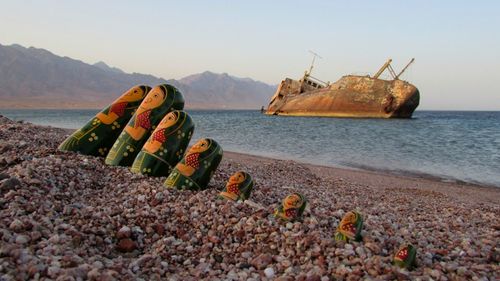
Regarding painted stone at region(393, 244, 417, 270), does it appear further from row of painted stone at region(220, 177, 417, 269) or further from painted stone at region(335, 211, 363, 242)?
painted stone at region(335, 211, 363, 242)

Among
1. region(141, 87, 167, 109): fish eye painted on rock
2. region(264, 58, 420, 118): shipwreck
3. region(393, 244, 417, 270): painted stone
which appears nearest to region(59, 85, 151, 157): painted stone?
region(141, 87, 167, 109): fish eye painted on rock

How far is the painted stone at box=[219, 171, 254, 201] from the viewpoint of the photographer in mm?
5848

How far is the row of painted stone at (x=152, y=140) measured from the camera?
→ 20.9 ft

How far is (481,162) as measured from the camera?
20.2 meters

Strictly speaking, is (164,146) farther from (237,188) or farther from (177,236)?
(177,236)

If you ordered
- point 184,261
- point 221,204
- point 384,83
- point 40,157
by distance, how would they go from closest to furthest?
1. point 184,261
2. point 221,204
3. point 40,157
4. point 384,83

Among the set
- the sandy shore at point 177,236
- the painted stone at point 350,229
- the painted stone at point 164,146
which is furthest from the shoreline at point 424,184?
the painted stone at point 350,229

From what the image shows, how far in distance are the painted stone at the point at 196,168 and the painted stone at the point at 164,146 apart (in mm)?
494

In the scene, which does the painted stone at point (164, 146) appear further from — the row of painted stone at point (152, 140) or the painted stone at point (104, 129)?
the painted stone at point (104, 129)

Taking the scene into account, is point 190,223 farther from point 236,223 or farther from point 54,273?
point 54,273

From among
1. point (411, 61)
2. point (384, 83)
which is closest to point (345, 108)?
point (384, 83)

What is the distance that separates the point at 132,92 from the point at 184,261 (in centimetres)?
483

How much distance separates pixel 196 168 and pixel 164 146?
805mm

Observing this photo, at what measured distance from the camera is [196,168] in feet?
20.8
